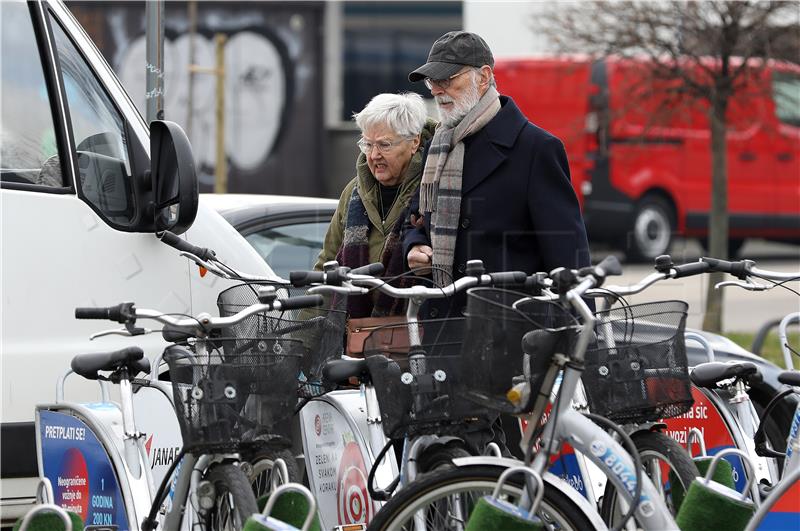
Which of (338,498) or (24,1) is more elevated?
(24,1)

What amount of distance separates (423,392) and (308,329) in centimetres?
64

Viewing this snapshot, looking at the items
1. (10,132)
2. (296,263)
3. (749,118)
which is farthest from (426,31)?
(10,132)

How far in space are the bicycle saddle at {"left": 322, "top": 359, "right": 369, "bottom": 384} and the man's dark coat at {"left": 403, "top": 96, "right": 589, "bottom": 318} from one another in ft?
2.16

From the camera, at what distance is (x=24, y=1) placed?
530cm

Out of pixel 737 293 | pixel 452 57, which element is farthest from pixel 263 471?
pixel 737 293

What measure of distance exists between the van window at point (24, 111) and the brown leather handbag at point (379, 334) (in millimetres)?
1343

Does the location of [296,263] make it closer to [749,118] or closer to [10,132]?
[10,132]

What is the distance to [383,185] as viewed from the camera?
5488mm

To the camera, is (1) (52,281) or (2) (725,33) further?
(2) (725,33)

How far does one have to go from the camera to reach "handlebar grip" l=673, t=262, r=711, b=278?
439 cm

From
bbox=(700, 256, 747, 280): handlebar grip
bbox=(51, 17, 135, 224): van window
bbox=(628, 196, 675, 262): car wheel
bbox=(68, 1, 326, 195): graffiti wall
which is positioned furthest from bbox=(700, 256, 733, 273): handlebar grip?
bbox=(68, 1, 326, 195): graffiti wall

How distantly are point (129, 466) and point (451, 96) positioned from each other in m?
1.73

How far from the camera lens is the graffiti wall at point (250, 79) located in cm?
2159

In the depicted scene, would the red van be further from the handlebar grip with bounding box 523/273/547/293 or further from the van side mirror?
the handlebar grip with bounding box 523/273/547/293
